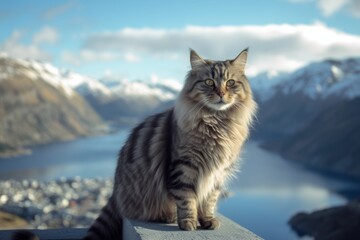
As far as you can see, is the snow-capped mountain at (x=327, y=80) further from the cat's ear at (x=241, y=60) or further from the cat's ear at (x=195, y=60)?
the cat's ear at (x=195, y=60)

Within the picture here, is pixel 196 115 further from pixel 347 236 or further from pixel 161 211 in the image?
pixel 347 236

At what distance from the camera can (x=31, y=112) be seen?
10819cm

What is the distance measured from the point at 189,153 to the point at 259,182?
133ft

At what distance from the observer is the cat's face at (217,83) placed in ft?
8.87

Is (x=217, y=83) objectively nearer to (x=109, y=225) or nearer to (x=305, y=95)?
(x=109, y=225)

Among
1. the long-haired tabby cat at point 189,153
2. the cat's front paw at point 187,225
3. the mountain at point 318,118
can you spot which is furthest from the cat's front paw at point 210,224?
the mountain at point 318,118

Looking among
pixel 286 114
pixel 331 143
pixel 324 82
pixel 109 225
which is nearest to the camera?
pixel 109 225

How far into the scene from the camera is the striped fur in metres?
2.68

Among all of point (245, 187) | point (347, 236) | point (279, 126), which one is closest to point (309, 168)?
point (245, 187)

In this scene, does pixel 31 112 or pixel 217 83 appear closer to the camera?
pixel 217 83

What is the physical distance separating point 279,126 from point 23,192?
76328mm

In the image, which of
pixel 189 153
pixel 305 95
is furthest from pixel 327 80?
pixel 189 153

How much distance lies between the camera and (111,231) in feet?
10.3

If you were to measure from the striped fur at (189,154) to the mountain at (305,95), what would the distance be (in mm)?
91512
